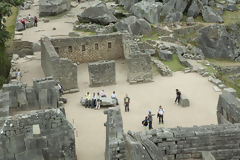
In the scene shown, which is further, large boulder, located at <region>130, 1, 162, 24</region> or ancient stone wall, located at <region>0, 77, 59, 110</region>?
large boulder, located at <region>130, 1, 162, 24</region>

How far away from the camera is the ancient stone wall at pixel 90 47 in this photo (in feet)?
93.4

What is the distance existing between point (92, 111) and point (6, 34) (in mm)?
11172

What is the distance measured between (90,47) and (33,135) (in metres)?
16.8

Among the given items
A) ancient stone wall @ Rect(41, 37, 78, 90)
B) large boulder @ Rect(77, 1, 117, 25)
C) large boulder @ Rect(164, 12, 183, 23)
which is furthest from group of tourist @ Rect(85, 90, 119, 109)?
large boulder @ Rect(164, 12, 183, 23)

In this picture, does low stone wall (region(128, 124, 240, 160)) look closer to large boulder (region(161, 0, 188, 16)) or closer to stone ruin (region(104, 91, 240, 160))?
stone ruin (region(104, 91, 240, 160))

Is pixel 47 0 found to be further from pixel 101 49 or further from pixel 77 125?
pixel 77 125

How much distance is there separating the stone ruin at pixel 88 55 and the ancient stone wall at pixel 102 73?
145mm

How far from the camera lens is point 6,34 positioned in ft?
94.8

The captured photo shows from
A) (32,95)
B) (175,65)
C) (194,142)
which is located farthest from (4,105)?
(175,65)

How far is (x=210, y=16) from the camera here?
4791 centimetres

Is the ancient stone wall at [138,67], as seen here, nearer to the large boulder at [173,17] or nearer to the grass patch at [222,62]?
the grass patch at [222,62]

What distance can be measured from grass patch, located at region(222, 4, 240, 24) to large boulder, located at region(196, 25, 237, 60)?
625 cm

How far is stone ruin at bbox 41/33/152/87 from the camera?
79.9ft

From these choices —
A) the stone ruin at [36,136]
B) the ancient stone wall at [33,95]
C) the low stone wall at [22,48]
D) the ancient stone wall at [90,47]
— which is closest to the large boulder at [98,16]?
the low stone wall at [22,48]
